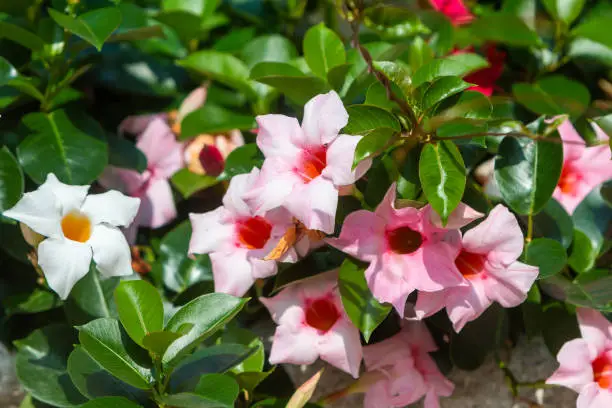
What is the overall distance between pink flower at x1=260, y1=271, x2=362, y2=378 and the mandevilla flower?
0.22 metres

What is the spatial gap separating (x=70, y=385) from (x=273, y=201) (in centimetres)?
41

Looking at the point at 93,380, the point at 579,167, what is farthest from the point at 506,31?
the point at 93,380

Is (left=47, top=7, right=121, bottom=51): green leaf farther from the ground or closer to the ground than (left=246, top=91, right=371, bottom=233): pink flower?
farther from the ground

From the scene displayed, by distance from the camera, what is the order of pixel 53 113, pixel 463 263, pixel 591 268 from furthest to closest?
pixel 53 113
pixel 591 268
pixel 463 263

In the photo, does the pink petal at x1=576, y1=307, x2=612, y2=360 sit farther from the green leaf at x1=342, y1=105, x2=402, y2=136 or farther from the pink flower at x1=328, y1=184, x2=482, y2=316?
the green leaf at x1=342, y1=105, x2=402, y2=136

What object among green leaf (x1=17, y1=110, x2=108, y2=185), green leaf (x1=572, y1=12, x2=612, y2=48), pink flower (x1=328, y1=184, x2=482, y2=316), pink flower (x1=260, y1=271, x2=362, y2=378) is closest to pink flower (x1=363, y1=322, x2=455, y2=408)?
pink flower (x1=260, y1=271, x2=362, y2=378)

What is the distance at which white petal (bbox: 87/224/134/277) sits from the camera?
40.9 inches

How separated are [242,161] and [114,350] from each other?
352mm

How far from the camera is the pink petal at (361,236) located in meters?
1.03

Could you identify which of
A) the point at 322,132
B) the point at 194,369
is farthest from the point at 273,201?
the point at 194,369

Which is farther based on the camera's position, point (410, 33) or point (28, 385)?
point (410, 33)

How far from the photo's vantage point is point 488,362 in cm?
127

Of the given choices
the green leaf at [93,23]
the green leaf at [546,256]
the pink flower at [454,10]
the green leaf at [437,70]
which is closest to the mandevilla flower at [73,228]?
the green leaf at [93,23]

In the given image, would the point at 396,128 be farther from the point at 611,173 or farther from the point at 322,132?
the point at 611,173
